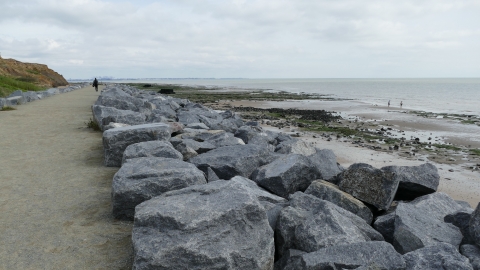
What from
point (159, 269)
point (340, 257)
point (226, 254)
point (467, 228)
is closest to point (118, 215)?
point (159, 269)

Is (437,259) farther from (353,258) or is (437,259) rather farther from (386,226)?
(386,226)

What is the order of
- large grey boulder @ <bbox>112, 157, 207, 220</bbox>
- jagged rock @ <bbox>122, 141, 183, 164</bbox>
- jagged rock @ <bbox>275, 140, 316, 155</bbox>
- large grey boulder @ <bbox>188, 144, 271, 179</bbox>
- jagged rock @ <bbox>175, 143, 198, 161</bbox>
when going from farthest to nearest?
1. jagged rock @ <bbox>275, 140, 316, 155</bbox>
2. jagged rock @ <bbox>175, 143, 198, 161</bbox>
3. large grey boulder @ <bbox>188, 144, 271, 179</bbox>
4. jagged rock @ <bbox>122, 141, 183, 164</bbox>
5. large grey boulder @ <bbox>112, 157, 207, 220</bbox>

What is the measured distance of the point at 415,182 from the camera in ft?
17.0

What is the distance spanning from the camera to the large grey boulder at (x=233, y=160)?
18.0 feet

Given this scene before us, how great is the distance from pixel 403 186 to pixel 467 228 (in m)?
1.35

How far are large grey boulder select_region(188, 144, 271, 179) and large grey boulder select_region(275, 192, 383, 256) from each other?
1.81m

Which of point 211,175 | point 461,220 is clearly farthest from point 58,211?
point 461,220

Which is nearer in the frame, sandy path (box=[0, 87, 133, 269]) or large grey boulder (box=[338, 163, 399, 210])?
sandy path (box=[0, 87, 133, 269])

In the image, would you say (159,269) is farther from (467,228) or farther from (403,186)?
(403,186)

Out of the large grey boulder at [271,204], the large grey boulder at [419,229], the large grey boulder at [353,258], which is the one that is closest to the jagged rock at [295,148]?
the large grey boulder at [271,204]

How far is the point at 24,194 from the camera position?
15.5ft

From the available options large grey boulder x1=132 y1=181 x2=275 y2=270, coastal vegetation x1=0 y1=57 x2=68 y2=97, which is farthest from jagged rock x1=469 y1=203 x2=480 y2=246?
coastal vegetation x1=0 y1=57 x2=68 y2=97

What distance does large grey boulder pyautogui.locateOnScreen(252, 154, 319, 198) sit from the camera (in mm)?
5043

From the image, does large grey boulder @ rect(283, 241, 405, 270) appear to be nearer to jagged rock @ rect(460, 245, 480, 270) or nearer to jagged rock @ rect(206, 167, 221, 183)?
jagged rock @ rect(460, 245, 480, 270)
